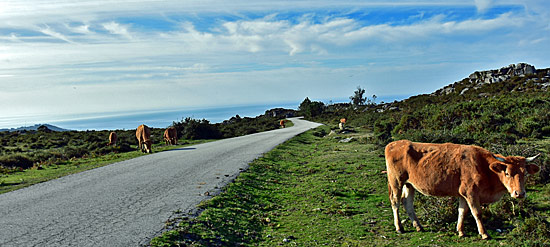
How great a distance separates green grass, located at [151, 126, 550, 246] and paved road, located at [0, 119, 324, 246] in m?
0.72

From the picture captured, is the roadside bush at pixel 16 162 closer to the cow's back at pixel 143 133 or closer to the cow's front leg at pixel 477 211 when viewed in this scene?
the cow's back at pixel 143 133

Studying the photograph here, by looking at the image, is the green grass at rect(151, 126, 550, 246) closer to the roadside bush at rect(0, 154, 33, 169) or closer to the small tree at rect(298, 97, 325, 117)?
the roadside bush at rect(0, 154, 33, 169)

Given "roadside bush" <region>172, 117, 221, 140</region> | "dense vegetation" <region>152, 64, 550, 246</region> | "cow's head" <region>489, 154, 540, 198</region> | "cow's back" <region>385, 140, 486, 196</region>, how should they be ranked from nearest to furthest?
"cow's head" <region>489, 154, 540, 198</region> → "cow's back" <region>385, 140, 486, 196</region> → "dense vegetation" <region>152, 64, 550, 246</region> → "roadside bush" <region>172, 117, 221, 140</region>

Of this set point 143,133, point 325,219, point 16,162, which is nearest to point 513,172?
point 325,219

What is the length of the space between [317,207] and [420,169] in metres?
3.29

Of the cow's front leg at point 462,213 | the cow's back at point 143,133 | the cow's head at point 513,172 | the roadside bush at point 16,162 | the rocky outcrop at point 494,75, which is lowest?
the cow's front leg at point 462,213

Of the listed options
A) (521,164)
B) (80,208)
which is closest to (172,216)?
(80,208)

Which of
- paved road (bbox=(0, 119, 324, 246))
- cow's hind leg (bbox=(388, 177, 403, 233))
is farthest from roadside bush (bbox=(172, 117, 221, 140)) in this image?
cow's hind leg (bbox=(388, 177, 403, 233))

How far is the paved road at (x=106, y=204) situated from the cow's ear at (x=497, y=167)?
613 cm

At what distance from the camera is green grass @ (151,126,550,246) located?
21.4 feet

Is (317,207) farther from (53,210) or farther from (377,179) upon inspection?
(53,210)

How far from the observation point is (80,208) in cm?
883

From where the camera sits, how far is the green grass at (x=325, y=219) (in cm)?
653

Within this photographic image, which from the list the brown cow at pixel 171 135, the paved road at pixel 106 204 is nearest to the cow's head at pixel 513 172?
the paved road at pixel 106 204
